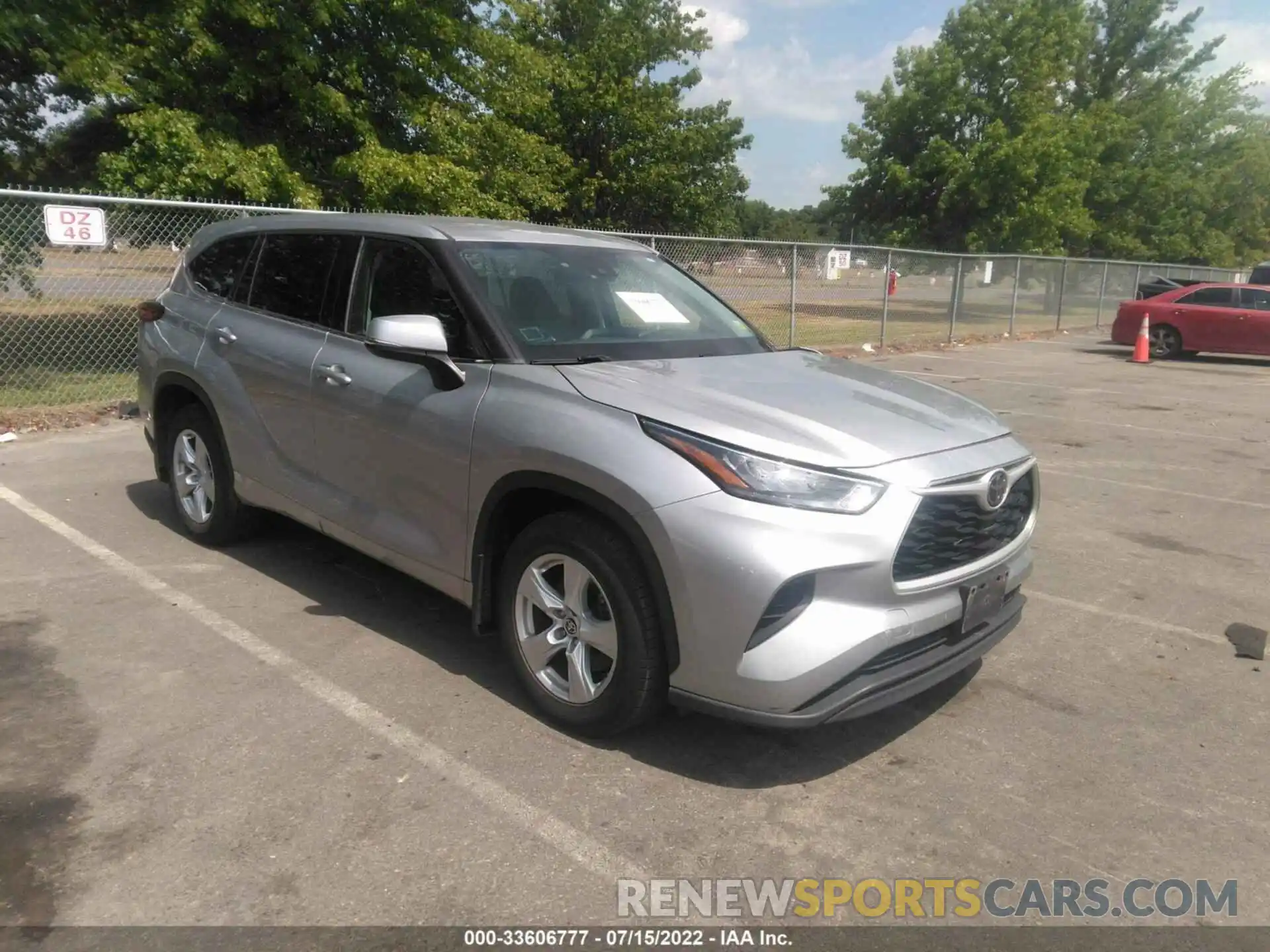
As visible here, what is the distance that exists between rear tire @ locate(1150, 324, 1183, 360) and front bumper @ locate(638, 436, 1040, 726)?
1818 cm

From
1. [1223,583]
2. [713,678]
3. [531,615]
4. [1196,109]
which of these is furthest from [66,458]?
[1196,109]

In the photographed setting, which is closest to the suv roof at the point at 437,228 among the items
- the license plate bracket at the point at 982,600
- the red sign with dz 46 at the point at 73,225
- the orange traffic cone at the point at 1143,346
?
the license plate bracket at the point at 982,600

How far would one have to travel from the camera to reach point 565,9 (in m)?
31.8

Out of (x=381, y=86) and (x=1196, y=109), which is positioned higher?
(x=1196, y=109)

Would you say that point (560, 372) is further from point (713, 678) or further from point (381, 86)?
point (381, 86)

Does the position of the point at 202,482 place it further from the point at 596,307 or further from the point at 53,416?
the point at 53,416

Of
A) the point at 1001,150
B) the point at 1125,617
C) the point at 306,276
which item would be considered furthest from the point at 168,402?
the point at 1001,150

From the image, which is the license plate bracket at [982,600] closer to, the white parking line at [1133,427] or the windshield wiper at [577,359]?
the windshield wiper at [577,359]

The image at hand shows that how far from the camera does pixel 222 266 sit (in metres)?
5.30

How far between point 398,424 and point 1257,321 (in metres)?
18.4

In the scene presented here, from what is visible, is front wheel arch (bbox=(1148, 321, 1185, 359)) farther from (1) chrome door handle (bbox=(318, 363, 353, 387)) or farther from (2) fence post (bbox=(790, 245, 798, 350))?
(1) chrome door handle (bbox=(318, 363, 353, 387))

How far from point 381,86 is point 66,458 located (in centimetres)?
694

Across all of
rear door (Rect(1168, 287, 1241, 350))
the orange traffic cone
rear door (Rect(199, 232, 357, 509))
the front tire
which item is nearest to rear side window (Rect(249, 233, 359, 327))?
rear door (Rect(199, 232, 357, 509))

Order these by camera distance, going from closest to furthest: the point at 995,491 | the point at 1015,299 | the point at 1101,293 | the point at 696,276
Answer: the point at 995,491 < the point at 696,276 < the point at 1015,299 < the point at 1101,293
